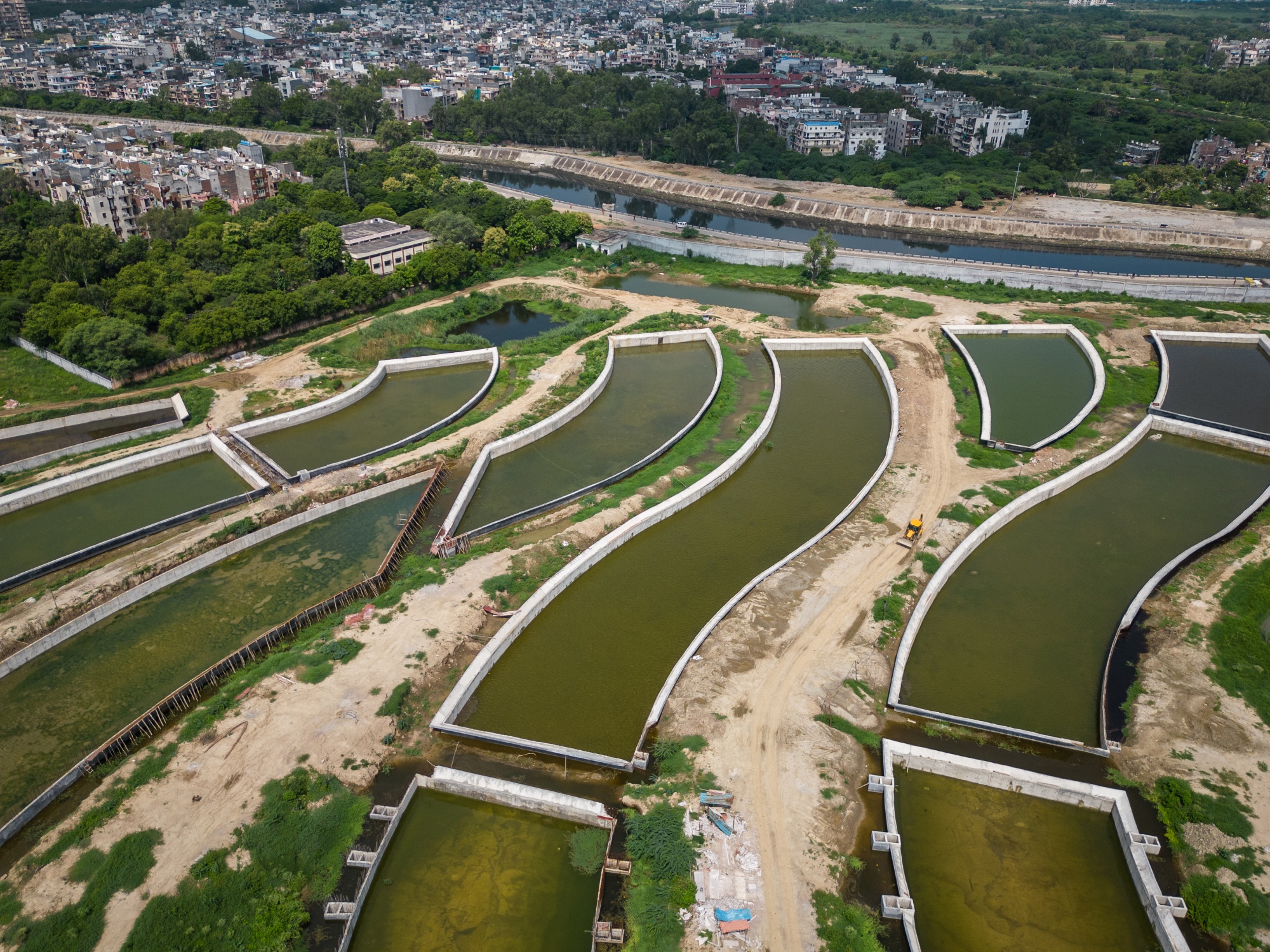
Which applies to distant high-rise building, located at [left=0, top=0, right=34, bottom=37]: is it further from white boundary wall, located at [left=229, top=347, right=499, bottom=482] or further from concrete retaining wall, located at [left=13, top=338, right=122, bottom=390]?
white boundary wall, located at [left=229, top=347, right=499, bottom=482]

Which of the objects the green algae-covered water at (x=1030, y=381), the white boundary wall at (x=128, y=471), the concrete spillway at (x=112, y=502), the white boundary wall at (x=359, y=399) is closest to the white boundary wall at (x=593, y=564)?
the green algae-covered water at (x=1030, y=381)

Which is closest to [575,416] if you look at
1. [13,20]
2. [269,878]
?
[269,878]

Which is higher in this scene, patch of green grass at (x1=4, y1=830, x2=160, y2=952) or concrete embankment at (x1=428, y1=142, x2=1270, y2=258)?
concrete embankment at (x1=428, y1=142, x2=1270, y2=258)

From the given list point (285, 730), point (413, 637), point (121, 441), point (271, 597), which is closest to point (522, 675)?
point (413, 637)

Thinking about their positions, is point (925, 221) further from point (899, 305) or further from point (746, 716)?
point (746, 716)

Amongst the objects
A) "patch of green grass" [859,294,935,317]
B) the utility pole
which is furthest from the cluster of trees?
"patch of green grass" [859,294,935,317]

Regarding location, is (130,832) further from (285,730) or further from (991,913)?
(991,913)
